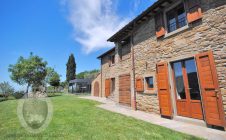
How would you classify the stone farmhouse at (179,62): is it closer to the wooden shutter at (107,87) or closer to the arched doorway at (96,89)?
the wooden shutter at (107,87)

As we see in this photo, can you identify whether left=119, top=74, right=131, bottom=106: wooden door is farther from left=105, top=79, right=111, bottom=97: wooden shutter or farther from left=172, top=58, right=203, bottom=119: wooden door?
left=105, top=79, right=111, bottom=97: wooden shutter

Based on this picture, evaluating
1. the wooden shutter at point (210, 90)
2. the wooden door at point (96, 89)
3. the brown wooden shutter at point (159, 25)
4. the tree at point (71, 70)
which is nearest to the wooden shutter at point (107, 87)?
the wooden door at point (96, 89)

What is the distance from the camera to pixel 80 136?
374 centimetres

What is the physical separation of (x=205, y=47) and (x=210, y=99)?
6.14 feet

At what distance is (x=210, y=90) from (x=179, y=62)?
1743 mm

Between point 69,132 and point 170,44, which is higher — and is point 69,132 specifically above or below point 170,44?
below

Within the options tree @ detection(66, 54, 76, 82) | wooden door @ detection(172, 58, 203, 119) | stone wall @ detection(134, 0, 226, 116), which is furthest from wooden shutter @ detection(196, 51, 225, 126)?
tree @ detection(66, 54, 76, 82)

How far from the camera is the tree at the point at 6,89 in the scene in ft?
71.6

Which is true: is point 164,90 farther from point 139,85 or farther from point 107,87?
point 107,87

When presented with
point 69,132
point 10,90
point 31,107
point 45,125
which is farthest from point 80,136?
point 10,90

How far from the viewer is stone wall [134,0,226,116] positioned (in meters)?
4.33

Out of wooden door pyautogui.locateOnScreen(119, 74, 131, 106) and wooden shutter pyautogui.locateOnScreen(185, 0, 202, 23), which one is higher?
wooden shutter pyautogui.locateOnScreen(185, 0, 202, 23)

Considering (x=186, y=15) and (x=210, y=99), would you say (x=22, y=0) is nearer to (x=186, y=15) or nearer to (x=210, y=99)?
(x=186, y=15)

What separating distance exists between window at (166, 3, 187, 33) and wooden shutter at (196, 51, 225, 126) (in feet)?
6.35
